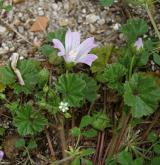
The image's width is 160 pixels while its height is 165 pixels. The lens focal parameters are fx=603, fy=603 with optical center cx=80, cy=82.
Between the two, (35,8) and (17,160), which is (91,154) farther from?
(35,8)

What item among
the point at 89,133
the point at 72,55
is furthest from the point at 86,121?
the point at 72,55

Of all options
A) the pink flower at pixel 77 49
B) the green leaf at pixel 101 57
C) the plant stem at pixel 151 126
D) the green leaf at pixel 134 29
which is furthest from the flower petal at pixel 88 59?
the plant stem at pixel 151 126

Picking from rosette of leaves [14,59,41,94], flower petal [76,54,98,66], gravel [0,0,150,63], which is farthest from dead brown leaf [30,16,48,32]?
flower petal [76,54,98,66]

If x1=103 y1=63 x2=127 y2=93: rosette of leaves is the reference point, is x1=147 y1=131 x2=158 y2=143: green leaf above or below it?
below

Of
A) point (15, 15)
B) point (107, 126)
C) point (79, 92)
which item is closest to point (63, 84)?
point (79, 92)

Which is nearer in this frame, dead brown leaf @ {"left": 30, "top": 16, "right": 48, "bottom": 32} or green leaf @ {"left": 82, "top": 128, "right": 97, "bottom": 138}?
green leaf @ {"left": 82, "top": 128, "right": 97, "bottom": 138}

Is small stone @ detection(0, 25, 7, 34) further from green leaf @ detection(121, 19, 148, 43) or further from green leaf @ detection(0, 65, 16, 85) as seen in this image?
green leaf @ detection(121, 19, 148, 43)
